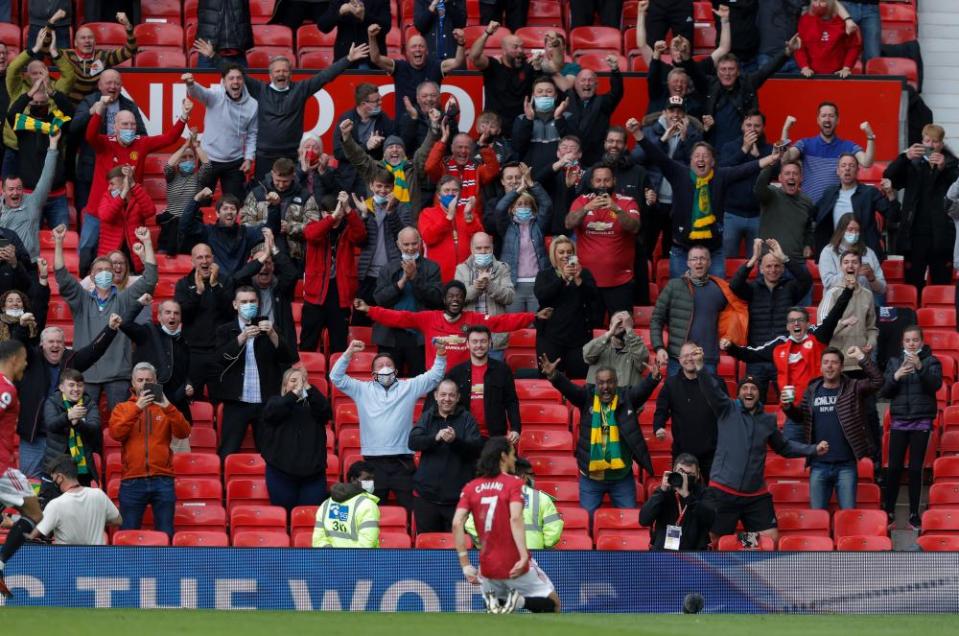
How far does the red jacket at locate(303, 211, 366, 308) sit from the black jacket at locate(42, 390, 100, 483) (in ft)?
8.52

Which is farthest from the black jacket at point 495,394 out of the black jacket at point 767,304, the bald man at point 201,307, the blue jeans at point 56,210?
the blue jeans at point 56,210

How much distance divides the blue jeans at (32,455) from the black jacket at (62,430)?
19cm

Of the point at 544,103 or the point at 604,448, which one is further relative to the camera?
the point at 544,103

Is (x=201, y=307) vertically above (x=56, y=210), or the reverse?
(x=56, y=210)

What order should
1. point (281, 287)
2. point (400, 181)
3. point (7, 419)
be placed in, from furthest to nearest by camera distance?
1. point (400, 181)
2. point (281, 287)
3. point (7, 419)

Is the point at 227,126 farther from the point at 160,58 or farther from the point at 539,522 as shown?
the point at 539,522

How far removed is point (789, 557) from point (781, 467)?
9.73 ft

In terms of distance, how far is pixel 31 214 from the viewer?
17.9 m

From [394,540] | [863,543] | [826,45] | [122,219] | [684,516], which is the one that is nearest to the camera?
[684,516]

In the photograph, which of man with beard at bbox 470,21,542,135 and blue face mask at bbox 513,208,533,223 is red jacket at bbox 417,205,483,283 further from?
man with beard at bbox 470,21,542,135

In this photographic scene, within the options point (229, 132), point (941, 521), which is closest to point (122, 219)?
point (229, 132)

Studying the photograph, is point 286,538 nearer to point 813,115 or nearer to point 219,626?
point 219,626

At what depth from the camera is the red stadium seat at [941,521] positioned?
1609cm

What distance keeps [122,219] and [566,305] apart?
4.09 m
